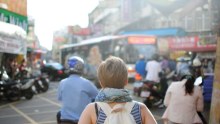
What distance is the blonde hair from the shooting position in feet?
9.00

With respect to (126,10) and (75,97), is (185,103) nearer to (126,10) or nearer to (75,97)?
(75,97)

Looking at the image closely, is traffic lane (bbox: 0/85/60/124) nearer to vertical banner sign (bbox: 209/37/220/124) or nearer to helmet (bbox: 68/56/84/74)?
helmet (bbox: 68/56/84/74)

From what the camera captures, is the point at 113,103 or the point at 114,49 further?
the point at 114,49

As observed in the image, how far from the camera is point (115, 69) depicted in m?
2.74

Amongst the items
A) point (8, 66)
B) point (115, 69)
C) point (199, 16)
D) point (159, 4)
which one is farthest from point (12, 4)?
point (199, 16)

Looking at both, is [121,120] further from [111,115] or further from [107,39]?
[107,39]

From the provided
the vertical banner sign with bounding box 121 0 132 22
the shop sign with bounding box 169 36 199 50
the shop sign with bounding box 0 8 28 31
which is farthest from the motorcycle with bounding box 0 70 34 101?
the vertical banner sign with bounding box 121 0 132 22

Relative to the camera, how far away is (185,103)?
550cm

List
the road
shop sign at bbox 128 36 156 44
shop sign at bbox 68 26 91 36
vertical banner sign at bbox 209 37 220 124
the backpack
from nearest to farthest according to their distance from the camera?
the backpack
vertical banner sign at bbox 209 37 220 124
the road
shop sign at bbox 128 36 156 44
shop sign at bbox 68 26 91 36

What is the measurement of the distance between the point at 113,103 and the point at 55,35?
67835 mm

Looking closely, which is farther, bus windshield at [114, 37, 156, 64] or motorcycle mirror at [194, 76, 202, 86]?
bus windshield at [114, 37, 156, 64]

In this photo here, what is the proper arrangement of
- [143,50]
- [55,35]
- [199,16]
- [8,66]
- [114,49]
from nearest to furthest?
[8,66], [143,50], [114,49], [199,16], [55,35]

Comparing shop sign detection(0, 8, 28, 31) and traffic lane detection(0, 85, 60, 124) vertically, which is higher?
shop sign detection(0, 8, 28, 31)

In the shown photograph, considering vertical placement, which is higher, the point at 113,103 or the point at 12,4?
the point at 12,4
